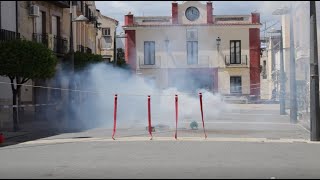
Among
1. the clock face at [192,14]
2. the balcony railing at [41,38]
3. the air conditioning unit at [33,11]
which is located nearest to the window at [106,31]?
the clock face at [192,14]

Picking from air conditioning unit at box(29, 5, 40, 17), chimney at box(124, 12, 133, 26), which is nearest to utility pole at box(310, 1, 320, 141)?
air conditioning unit at box(29, 5, 40, 17)

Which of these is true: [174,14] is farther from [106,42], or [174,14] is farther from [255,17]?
[106,42]

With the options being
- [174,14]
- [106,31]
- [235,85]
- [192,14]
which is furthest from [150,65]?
[106,31]

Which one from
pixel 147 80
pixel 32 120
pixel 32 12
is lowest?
pixel 32 120

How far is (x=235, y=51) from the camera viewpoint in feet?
126

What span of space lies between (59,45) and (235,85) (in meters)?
14.1

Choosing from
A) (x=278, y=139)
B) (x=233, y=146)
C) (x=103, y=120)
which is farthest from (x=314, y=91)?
(x=103, y=120)

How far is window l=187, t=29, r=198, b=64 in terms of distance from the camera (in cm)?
2816

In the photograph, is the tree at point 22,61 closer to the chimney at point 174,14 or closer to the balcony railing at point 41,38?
the balcony railing at point 41,38

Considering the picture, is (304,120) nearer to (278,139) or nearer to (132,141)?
(278,139)

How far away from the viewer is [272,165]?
11203mm

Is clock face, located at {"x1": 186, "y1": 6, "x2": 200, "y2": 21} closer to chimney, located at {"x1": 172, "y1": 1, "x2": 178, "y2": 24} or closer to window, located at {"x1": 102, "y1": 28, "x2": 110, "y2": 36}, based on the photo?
chimney, located at {"x1": 172, "y1": 1, "x2": 178, "y2": 24}

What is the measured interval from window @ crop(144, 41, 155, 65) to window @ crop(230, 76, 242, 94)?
999cm

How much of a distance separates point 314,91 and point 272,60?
137ft
